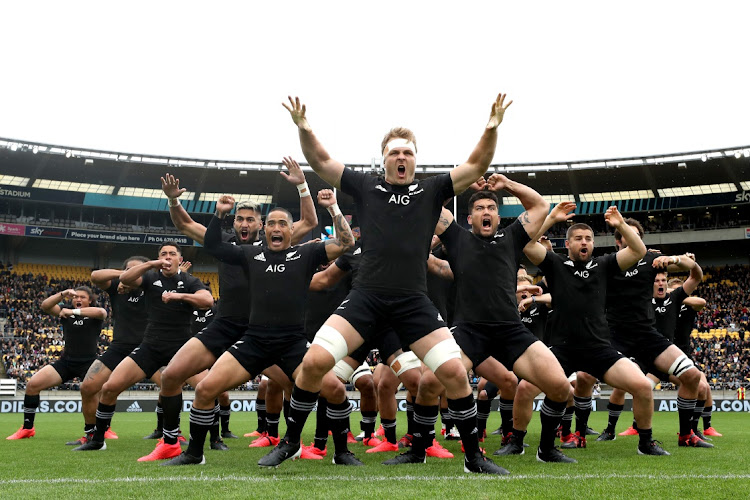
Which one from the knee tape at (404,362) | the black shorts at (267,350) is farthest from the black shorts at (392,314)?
the knee tape at (404,362)

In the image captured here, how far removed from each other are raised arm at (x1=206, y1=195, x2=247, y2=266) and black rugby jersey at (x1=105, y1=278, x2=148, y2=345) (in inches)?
143

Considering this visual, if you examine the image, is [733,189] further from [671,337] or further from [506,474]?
[506,474]

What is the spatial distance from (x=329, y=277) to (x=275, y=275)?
3.18 ft

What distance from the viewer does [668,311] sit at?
11438 millimetres

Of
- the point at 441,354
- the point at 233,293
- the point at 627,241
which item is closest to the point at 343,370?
the point at 233,293

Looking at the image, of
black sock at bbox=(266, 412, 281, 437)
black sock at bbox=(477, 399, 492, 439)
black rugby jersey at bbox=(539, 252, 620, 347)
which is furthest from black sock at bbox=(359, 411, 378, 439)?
black rugby jersey at bbox=(539, 252, 620, 347)

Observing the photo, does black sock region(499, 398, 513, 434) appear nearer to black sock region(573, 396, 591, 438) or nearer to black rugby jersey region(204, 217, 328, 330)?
black sock region(573, 396, 591, 438)

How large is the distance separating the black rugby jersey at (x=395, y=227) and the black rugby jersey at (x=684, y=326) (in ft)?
25.2

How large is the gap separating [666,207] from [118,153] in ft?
109

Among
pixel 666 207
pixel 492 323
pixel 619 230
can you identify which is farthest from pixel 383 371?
pixel 666 207

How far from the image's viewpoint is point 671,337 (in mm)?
11484

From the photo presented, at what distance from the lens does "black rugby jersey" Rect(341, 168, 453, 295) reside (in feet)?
19.7

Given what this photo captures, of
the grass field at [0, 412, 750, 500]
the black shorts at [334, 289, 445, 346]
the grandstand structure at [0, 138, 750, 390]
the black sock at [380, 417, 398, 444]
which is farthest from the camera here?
the grandstand structure at [0, 138, 750, 390]

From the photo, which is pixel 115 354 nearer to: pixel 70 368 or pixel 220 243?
pixel 70 368
